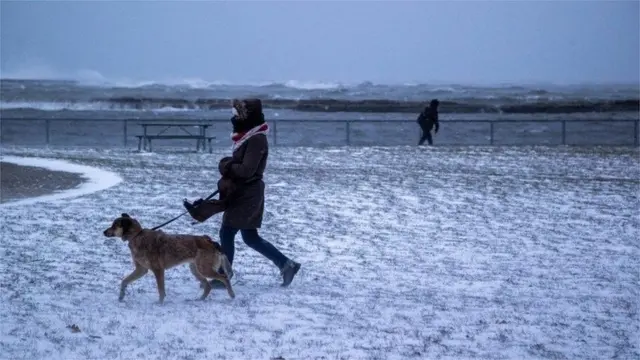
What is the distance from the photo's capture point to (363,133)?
44.6 m

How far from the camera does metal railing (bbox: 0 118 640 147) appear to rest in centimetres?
3559

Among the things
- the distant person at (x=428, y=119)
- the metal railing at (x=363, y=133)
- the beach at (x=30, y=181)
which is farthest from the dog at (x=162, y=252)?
the metal railing at (x=363, y=133)

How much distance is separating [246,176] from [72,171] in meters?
11.7

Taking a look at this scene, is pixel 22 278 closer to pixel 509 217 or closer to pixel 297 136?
pixel 509 217

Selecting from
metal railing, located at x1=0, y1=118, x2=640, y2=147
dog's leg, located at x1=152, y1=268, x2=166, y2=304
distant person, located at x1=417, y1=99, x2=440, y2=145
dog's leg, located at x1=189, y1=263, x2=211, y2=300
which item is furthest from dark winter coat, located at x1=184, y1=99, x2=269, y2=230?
metal railing, located at x1=0, y1=118, x2=640, y2=147

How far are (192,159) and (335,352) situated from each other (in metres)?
18.3

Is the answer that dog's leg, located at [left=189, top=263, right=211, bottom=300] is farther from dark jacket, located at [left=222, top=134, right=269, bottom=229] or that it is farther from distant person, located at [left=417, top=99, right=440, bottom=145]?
distant person, located at [left=417, top=99, right=440, bottom=145]

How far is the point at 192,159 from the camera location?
25109mm

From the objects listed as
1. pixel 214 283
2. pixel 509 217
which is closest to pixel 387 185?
pixel 509 217

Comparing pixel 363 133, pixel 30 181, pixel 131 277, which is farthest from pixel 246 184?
pixel 363 133

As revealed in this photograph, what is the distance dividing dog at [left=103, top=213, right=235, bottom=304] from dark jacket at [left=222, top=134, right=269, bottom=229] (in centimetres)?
45

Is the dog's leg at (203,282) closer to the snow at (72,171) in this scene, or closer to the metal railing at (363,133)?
the snow at (72,171)

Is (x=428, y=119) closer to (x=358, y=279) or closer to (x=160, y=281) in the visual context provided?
(x=358, y=279)

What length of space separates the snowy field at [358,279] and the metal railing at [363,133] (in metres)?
17.3
